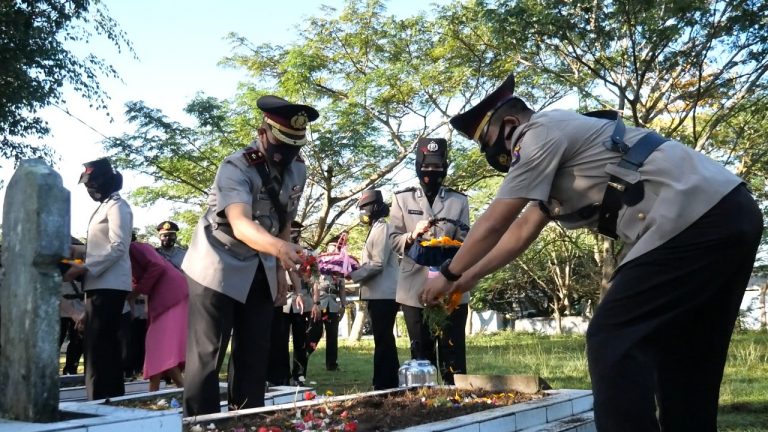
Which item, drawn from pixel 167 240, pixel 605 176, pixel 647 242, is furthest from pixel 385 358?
pixel 647 242

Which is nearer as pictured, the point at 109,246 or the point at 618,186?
the point at 618,186

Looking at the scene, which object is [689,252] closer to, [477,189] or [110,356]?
[110,356]

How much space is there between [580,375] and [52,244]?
22.4 ft

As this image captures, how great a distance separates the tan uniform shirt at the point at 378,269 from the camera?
8078 mm

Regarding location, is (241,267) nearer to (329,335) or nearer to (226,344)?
(226,344)

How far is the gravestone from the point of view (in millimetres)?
2975

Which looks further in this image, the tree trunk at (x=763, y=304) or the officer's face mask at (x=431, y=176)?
the tree trunk at (x=763, y=304)

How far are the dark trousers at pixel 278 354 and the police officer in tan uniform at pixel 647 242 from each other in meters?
5.96

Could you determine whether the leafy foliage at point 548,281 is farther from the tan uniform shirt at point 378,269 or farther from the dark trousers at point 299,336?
the tan uniform shirt at point 378,269

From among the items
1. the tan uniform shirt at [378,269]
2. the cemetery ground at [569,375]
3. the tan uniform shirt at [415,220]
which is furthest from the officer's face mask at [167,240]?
the tan uniform shirt at [415,220]

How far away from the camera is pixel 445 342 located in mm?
6367

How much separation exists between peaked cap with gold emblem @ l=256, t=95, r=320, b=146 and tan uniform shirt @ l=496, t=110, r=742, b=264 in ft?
5.60

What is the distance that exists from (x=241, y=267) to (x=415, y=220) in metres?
2.46

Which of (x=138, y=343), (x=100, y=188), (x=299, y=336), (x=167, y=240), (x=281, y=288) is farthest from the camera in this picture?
(x=299, y=336)
